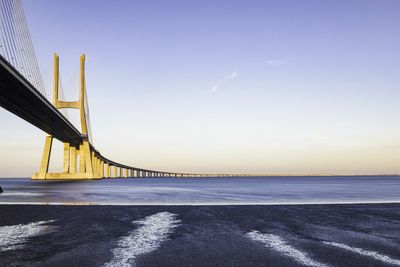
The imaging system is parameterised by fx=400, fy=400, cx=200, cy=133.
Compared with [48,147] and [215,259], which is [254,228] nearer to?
[215,259]

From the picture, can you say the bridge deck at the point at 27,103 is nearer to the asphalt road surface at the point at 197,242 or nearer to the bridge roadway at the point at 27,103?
the bridge roadway at the point at 27,103

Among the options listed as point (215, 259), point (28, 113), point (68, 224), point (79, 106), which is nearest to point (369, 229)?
point (215, 259)

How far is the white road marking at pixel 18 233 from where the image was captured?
24.8 ft

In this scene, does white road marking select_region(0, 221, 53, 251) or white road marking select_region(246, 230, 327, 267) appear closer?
white road marking select_region(246, 230, 327, 267)

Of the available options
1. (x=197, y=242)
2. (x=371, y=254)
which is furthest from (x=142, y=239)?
(x=371, y=254)

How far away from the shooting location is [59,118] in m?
58.6

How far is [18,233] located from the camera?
29.6 ft

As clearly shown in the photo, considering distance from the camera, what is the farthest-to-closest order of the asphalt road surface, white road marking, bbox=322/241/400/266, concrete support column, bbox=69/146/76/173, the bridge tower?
concrete support column, bbox=69/146/76/173
the bridge tower
the asphalt road surface
white road marking, bbox=322/241/400/266

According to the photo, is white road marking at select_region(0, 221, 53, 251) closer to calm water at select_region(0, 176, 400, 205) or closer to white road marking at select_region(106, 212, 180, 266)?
white road marking at select_region(106, 212, 180, 266)

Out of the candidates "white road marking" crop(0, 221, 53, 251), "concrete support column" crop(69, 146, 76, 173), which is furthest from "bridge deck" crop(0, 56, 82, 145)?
"concrete support column" crop(69, 146, 76, 173)

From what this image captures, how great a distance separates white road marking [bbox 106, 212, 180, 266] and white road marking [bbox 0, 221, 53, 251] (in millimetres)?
1970

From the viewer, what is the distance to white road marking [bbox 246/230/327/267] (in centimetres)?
606

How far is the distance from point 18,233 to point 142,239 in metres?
3.04

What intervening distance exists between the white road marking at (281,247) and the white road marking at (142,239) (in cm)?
196
